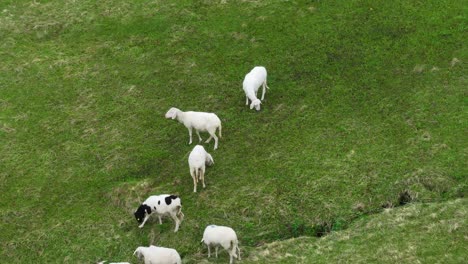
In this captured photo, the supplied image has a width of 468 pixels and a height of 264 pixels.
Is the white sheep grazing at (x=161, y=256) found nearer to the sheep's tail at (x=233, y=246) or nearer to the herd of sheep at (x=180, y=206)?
the herd of sheep at (x=180, y=206)

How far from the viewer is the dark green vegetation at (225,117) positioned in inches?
717

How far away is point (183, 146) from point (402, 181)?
8.62 m

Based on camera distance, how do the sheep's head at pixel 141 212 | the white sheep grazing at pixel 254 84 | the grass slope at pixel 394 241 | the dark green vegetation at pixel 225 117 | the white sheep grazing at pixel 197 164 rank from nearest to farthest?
the grass slope at pixel 394 241, the sheep's head at pixel 141 212, the dark green vegetation at pixel 225 117, the white sheep grazing at pixel 197 164, the white sheep grazing at pixel 254 84

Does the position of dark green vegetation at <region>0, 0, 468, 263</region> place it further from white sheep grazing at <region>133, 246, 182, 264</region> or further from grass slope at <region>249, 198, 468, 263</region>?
white sheep grazing at <region>133, 246, 182, 264</region>

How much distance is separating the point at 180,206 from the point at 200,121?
440cm

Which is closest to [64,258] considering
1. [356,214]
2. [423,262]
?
[356,214]

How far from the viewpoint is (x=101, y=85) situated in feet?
86.6

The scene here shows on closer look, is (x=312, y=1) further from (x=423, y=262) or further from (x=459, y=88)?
(x=423, y=262)

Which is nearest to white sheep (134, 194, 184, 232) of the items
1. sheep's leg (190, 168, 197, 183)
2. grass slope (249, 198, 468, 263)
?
sheep's leg (190, 168, 197, 183)

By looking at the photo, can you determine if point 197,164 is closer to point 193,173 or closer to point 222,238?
point 193,173

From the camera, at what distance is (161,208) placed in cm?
1758

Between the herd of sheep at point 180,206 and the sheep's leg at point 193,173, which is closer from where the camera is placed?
the herd of sheep at point 180,206

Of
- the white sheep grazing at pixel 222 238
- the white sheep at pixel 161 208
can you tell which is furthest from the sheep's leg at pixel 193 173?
the white sheep grazing at pixel 222 238

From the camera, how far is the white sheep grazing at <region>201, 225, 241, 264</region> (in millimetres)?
15922
